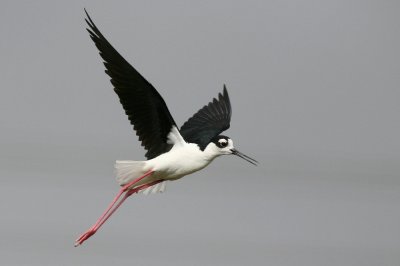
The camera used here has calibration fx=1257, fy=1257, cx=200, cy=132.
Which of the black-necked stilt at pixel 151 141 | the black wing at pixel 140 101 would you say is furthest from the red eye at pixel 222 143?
the black wing at pixel 140 101

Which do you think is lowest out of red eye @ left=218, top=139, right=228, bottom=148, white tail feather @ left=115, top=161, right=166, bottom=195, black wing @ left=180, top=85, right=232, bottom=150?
white tail feather @ left=115, top=161, right=166, bottom=195

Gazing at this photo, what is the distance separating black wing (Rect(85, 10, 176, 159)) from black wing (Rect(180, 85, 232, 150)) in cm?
34

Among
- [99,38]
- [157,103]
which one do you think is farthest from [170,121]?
[99,38]

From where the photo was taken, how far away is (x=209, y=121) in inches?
428

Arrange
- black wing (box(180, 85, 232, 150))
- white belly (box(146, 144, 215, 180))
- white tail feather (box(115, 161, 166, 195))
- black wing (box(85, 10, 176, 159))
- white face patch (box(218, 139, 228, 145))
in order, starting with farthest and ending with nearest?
black wing (box(180, 85, 232, 150)) → white tail feather (box(115, 161, 166, 195)) → white face patch (box(218, 139, 228, 145)) → white belly (box(146, 144, 215, 180)) → black wing (box(85, 10, 176, 159))

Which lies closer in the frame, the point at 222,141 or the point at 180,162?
the point at 180,162

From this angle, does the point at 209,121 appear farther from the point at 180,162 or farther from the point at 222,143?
the point at 180,162

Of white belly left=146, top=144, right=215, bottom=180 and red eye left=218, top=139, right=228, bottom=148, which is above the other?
red eye left=218, top=139, right=228, bottom=148

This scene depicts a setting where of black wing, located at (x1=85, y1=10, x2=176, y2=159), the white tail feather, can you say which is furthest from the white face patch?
the white tail feather

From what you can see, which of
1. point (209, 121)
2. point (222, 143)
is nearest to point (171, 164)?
point (222, 143)

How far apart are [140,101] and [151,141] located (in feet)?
1.31

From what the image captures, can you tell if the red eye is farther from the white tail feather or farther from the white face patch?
the white tail feather

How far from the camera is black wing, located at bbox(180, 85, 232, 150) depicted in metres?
10.2

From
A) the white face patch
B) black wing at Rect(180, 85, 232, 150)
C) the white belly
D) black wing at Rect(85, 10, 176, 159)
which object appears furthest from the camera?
black wing at Rect(180, 85, 232, 150)
